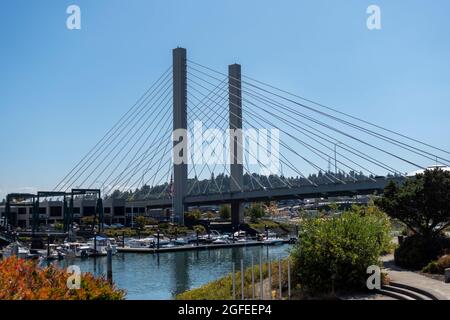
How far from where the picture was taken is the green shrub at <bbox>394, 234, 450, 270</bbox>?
26.5 metres

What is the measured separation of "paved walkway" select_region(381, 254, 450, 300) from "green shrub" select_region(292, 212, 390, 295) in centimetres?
170

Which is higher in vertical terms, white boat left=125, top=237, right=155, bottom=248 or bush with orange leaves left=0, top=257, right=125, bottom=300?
bush with orange leaves left=0, top=257, right=125, bottom=300

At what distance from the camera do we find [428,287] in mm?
20719

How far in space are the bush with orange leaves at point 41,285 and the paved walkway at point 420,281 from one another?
38.5 feet

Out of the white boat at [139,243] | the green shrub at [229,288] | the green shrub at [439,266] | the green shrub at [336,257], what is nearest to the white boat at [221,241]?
the white boat at [139,243]

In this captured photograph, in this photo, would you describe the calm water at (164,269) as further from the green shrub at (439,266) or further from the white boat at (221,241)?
the green shrub at (439,266)

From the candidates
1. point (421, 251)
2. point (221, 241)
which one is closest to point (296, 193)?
point (221, 241)

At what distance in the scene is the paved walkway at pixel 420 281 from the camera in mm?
19719

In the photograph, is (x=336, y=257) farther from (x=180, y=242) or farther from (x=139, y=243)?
(x=180, y=242)

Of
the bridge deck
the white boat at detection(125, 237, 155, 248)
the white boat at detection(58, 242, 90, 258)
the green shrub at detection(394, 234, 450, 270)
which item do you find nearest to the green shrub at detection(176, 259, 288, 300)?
the green shrub at detection(394, 234, 450, 270)

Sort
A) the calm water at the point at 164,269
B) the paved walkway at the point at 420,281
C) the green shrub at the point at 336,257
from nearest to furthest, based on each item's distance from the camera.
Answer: the paved walkway at the point at 420,281
the green shrub at the point at 336,257
the calm water at the point at 164,269

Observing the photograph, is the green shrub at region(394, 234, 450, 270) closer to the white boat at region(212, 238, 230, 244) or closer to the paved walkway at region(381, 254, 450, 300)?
the paved walkway at region(381, 254, 450, 300)

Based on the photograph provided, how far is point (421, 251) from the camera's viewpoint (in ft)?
88.2
